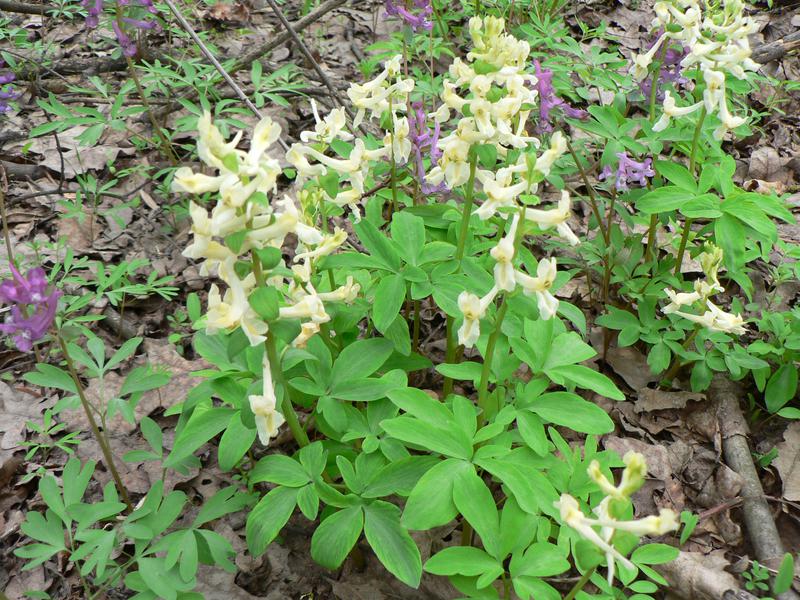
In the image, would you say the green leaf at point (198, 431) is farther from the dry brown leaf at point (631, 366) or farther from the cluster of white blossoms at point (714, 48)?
the cluster of white blossoms at point (714, 48)

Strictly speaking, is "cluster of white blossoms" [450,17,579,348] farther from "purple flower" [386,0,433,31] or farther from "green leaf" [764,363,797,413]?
"green leaf" [764,363,797,413]

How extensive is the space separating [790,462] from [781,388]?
32 centimetres

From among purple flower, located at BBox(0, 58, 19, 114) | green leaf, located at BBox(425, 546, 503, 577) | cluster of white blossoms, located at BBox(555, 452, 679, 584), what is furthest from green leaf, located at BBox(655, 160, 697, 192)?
purple flower, located at BBox(0, 58, 19, 114)

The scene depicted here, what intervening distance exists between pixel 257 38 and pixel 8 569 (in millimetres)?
4508

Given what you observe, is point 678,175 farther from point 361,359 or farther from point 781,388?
point 361,359

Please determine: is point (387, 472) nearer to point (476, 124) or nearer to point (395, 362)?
point (395, 362)

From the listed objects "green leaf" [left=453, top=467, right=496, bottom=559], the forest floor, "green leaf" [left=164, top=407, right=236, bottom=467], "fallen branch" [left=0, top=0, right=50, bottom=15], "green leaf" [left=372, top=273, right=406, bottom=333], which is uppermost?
"green leaf" [left=372, top=273, right=406, bottom=333]

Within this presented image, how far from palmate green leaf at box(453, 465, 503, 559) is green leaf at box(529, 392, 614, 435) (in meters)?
0.34

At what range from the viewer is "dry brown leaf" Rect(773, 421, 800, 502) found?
2469 mm

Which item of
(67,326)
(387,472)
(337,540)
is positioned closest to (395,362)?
(387,472)

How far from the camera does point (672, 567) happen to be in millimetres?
2191

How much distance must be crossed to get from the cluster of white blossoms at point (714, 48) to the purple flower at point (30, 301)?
243cm

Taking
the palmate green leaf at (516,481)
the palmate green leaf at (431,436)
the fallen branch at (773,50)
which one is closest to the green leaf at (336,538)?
the palmate green leaf at (431,436)

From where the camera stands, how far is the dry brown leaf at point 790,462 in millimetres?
2469
